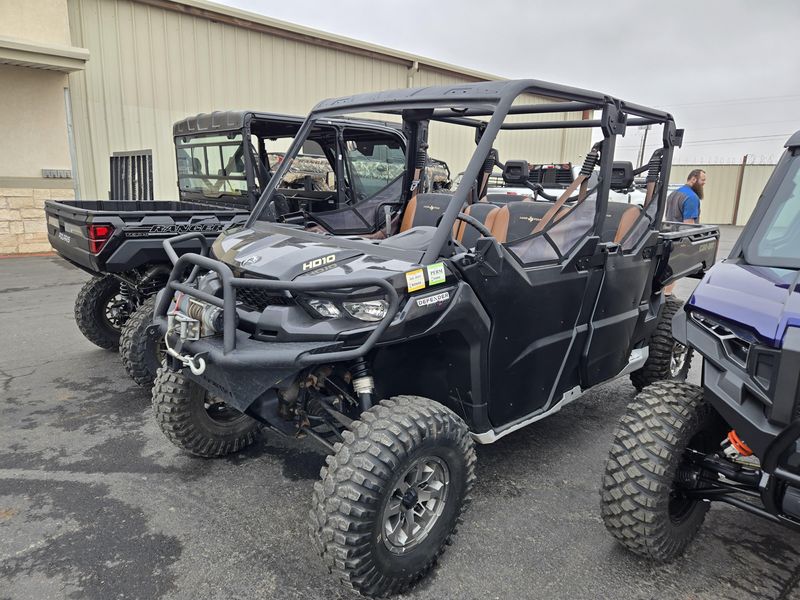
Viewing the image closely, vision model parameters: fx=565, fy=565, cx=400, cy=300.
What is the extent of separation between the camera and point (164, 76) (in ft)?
40.4

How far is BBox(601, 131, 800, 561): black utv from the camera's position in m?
1.95

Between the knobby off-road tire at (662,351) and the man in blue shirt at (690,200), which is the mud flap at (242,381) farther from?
the man in blue shirt at (690,200)

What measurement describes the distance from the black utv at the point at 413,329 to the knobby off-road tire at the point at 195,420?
1 centimetres

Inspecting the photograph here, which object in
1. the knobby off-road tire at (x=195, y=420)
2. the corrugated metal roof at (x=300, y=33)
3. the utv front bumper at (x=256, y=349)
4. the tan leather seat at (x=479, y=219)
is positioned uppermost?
the corrugated metal roof at (x=300, y=33)

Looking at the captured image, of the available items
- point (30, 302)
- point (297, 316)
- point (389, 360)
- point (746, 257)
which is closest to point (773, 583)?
point (746, 257)

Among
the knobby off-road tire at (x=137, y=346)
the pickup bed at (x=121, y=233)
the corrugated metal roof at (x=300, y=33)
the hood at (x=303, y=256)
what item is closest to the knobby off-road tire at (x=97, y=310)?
the pickup bed at (x=121, y=233)

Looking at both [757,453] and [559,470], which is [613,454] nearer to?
[757,453]

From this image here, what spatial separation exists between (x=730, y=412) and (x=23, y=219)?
39.7ft

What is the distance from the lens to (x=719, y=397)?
2102 millimetres

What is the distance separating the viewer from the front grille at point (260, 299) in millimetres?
2561

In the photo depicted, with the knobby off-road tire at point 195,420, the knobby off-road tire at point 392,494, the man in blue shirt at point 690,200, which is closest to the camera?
the knobby off-road tire at point 392,494

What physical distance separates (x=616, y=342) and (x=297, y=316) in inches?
88.9

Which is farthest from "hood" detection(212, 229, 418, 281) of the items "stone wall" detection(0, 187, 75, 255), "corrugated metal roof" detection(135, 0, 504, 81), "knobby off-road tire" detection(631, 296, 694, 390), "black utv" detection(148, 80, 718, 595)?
"corrugated metal roof" detection(135, 0, 504, 81)

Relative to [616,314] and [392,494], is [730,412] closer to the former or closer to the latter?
[392,494]
